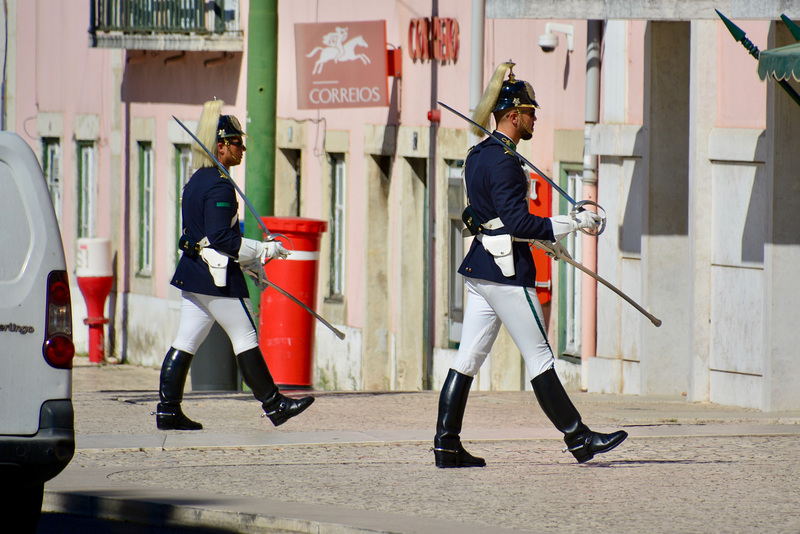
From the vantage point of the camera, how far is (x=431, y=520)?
6996 mm

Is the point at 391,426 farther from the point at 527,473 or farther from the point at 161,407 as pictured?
the point at 527,473

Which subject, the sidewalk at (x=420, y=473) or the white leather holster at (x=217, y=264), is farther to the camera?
the white leather holster at (x=217, y=264)

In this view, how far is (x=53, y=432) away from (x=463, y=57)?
9983 mm

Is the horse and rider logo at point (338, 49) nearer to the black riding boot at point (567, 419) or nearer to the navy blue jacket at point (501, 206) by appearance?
the navy blue jacket at point (501, 206)

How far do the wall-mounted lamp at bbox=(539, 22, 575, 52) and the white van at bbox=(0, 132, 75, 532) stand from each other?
7.99m

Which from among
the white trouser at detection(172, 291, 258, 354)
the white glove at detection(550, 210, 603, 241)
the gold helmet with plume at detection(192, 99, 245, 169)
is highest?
the gold helmet with plume at detection(192, 99, 245, 169)

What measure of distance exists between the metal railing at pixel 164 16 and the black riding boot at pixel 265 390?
11608 millimetres

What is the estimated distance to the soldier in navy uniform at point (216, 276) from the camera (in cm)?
966

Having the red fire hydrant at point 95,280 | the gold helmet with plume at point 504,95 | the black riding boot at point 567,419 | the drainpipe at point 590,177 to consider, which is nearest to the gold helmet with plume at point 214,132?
the gold helmet with plume at point 504,95

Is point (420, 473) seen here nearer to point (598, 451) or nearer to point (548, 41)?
point (598, 451)

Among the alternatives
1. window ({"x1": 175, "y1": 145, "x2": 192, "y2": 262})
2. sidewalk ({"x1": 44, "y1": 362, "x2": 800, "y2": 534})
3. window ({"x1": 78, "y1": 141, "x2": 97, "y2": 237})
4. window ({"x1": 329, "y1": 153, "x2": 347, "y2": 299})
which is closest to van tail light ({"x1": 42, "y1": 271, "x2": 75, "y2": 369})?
sidewalk ({"x1": 44, "y1": 362, "x2": 800, "y2": 534})

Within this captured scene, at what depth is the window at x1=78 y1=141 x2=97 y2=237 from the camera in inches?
958

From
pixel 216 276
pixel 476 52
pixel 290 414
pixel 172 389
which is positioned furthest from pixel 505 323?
pixel 476 52

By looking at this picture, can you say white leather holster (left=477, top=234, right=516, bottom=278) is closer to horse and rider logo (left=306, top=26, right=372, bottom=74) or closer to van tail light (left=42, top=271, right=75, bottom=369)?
van tail light (left=42, top=271, right=75, bottom=369)
